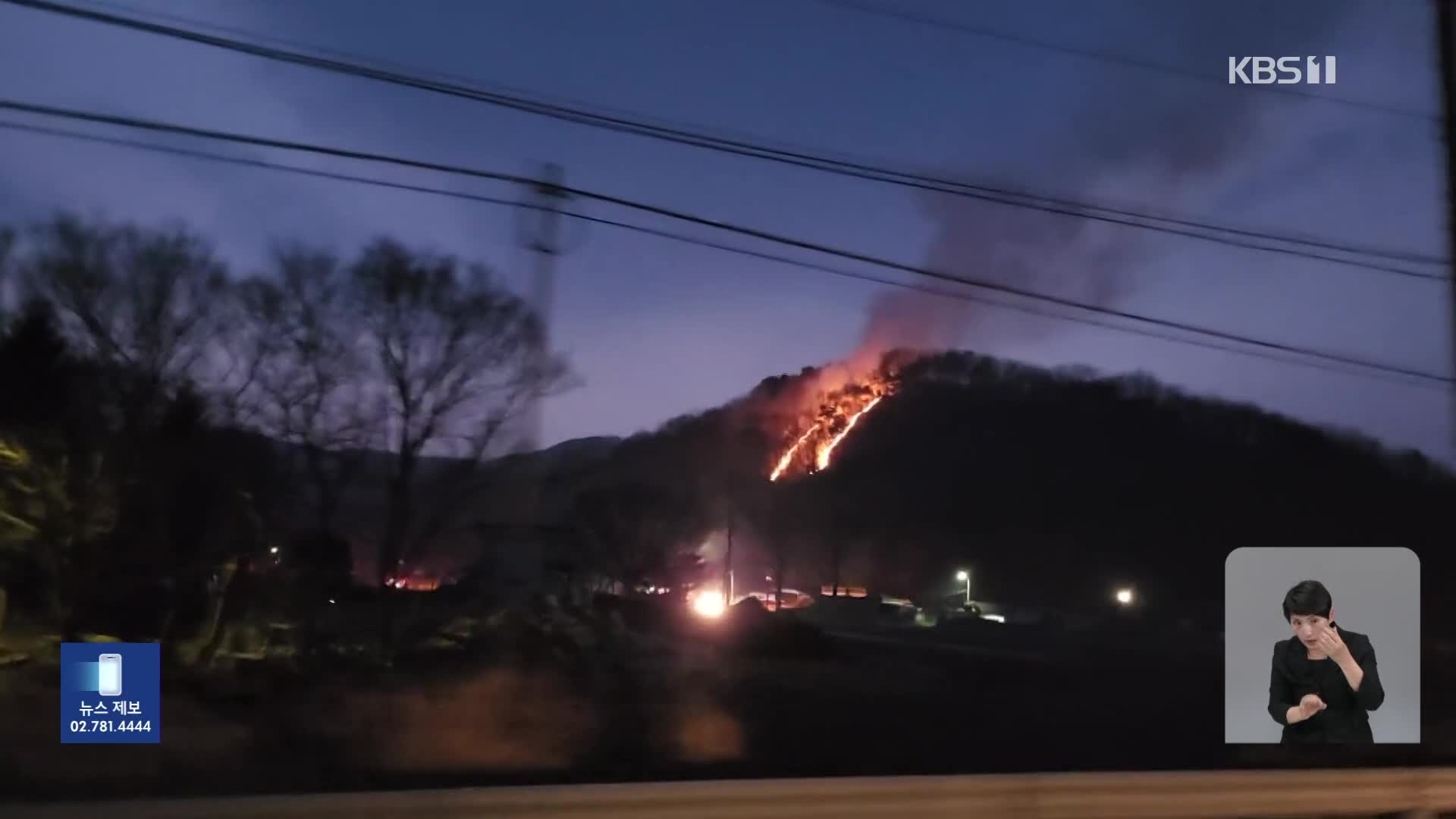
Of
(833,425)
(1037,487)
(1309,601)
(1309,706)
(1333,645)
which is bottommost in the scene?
(1309,706)

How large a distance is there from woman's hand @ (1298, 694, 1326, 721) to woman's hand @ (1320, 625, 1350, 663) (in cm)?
37

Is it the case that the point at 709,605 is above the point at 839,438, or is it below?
below

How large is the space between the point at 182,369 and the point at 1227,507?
21.6 m

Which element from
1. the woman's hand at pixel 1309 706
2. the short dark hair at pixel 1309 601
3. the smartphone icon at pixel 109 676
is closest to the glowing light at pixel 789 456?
the short dark hair at pixel 1309 601

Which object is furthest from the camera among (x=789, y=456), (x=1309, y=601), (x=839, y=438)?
(x=789, y=456)

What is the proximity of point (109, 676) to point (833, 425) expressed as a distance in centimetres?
1610

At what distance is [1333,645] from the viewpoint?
9.40 meters

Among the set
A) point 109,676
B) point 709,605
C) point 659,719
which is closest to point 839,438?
point 709,605

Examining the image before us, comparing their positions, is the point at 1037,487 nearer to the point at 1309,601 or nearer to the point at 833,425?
the point at 833,425

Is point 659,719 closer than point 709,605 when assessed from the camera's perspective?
Yes

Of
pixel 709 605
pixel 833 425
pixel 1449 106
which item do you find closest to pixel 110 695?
pixel 1449 106

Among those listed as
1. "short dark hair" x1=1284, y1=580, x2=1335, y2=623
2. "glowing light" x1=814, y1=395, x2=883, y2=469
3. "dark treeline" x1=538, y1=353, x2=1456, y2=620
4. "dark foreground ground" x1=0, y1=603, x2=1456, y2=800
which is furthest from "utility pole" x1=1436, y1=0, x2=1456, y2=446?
"glowing light" x1=814, y1=395, x2=883, y2=469

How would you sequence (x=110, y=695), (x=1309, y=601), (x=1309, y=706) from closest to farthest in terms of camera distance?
(x=110, y=695) → (x=1309, y=706) → (x=1309, y=601)

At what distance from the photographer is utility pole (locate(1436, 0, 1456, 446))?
8.73m
